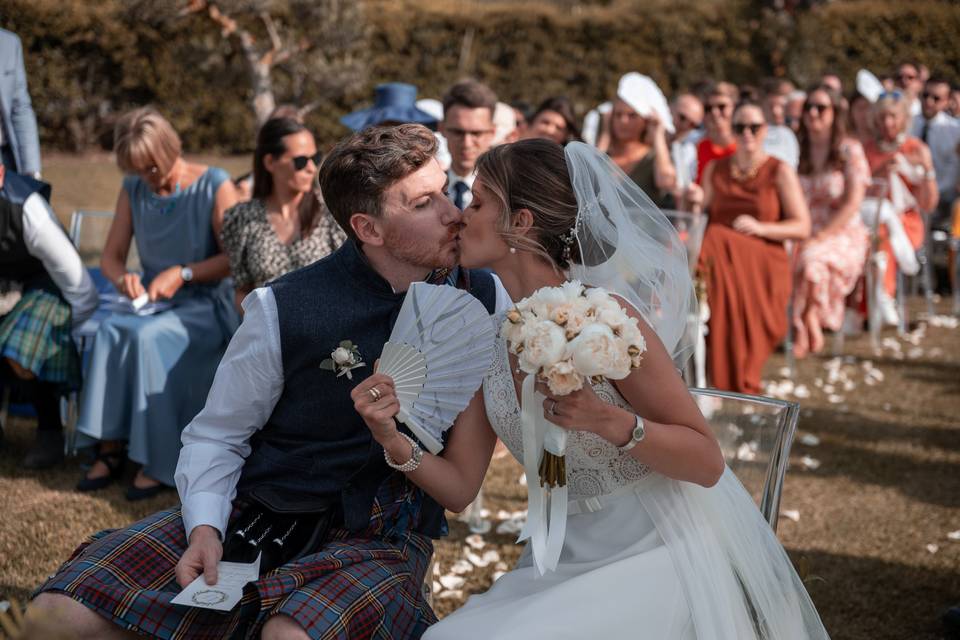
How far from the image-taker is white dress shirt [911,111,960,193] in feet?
33.0

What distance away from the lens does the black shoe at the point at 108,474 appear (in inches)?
180

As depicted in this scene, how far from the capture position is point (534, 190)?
2.34 metres

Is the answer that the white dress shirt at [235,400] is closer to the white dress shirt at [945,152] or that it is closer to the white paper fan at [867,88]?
the white paper fan at [867,88]

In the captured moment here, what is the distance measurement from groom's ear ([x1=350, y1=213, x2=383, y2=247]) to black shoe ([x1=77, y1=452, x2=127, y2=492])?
2705mm

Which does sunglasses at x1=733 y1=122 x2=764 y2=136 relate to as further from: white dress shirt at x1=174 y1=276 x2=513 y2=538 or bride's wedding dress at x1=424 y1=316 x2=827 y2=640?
white dress shirt at x1=174 y1=276 x2=513 y2=538

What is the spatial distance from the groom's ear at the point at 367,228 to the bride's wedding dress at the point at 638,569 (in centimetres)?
46

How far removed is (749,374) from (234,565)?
4.51 m

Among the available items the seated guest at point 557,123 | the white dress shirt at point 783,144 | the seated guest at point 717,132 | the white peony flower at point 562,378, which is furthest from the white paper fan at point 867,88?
the white peony flower at point 562,378

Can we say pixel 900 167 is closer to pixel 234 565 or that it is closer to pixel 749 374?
pixel 749 374

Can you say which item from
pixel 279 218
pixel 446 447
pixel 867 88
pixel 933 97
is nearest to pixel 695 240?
pixel 279 218

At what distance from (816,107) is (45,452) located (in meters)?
6.01

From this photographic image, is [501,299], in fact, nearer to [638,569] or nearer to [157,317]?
[638,569]

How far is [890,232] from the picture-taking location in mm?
8234

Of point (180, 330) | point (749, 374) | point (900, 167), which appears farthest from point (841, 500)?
point (900, 167)
